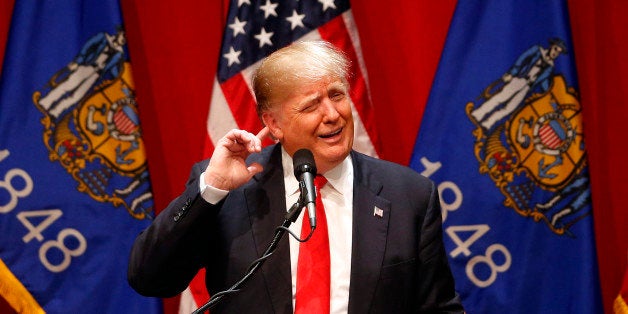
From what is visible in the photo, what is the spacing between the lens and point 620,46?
286 centimetres

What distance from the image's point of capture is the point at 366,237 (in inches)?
78.0

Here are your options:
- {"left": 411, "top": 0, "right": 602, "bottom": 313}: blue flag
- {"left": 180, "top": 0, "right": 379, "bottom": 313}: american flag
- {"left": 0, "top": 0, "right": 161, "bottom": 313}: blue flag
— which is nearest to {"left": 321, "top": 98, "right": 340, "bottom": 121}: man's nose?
{"left": 180, "top": 0, "right": 379, "bottom": 313}: american flag

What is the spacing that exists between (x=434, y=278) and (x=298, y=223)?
38cm

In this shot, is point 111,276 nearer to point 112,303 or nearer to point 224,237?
point 112,303

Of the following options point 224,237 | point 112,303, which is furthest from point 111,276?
point 224,237

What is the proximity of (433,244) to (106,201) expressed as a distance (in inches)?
58.7

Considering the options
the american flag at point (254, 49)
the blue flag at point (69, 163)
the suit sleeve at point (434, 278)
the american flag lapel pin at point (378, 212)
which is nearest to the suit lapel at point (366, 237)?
the american flag lapel pin at point (378, 212)

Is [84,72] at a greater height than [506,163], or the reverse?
[84,72]

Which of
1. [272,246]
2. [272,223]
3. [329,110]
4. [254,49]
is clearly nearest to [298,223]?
[272,223]

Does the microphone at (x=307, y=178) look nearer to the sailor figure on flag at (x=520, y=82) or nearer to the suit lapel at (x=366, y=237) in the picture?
the suit lapel at (x=366, y=237)

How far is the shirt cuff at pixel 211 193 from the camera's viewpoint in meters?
1.88

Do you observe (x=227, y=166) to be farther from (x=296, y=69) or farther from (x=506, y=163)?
(x=506, y=163)

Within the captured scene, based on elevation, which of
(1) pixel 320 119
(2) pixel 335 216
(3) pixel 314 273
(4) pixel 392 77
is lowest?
(3) pixel 314 273

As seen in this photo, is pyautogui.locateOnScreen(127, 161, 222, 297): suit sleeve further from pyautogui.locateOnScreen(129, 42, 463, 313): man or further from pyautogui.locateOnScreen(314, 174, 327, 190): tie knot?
pyautogui.locateOnScreen(314, 174, 327, 190): tie knot
